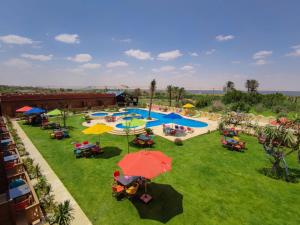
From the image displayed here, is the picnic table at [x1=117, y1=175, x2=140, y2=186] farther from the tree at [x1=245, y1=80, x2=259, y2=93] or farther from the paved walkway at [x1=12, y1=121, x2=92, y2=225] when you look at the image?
the tree at [x1=245, y1=80, x2=259, y2=93]

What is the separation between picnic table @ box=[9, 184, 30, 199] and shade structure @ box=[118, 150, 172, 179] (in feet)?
14.0

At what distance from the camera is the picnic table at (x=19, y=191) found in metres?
6.64

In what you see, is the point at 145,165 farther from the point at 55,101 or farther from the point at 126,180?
the point at 55,101

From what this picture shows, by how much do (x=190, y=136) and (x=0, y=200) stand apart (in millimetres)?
15264

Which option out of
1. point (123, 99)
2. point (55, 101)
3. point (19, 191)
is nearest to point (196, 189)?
point (19, 191)

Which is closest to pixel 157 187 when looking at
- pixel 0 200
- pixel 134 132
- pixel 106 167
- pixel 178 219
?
pixel 178 219

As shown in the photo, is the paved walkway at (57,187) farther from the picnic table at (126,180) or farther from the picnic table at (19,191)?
the picnic table at (126,180)

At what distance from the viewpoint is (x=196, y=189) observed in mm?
8508

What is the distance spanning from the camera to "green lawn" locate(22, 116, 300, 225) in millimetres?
6762

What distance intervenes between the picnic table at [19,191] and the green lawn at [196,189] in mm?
1949

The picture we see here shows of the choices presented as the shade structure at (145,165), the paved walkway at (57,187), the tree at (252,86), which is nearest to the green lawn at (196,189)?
the paved walkway at (57,187)

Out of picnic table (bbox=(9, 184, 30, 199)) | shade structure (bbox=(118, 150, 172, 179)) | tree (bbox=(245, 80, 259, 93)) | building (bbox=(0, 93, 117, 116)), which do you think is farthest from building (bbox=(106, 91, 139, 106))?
tree (bbox=(245, 80, 259, 93))

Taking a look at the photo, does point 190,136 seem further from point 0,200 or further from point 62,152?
point 0,200

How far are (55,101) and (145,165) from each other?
29199mm
